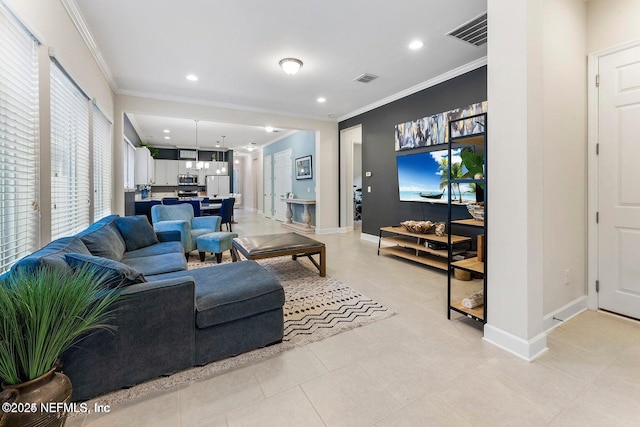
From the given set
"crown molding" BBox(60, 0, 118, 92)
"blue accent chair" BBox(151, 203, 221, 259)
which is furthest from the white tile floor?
"crown molding" BBox(60, 0, 118, 92)

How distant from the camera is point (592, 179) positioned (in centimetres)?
251

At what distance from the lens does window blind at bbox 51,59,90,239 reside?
7.85 feet

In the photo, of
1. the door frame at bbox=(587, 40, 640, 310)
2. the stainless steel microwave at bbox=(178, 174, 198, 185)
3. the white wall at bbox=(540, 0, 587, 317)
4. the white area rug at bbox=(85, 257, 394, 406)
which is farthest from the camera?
the stainless steel microwave at bbox=(178, 174, 198, 185)

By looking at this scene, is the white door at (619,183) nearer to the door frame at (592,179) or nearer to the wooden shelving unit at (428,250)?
the door frame at (592,179)

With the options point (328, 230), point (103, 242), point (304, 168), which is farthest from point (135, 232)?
point (304, 168)

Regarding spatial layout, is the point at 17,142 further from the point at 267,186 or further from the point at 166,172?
the point at 166,172

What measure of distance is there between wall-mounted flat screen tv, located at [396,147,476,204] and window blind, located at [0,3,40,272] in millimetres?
4203

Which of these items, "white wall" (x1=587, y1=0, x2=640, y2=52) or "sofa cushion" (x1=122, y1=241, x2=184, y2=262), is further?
"sofa cushion" (x1=122, y1=241, x2=184, y2=262)

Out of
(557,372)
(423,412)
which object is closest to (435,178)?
(557,372)

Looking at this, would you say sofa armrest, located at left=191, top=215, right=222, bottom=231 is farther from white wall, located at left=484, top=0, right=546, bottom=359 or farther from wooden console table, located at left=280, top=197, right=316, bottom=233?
white wall, located at left=484, top=0, right=546, bottom=359

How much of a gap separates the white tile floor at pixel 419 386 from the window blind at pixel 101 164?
3.26 meters

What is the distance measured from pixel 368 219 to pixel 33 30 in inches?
209

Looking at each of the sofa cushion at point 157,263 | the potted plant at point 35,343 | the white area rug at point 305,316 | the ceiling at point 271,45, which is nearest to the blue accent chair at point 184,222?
the sofa cushion at point 157,263

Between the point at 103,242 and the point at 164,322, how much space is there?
1392 mm
